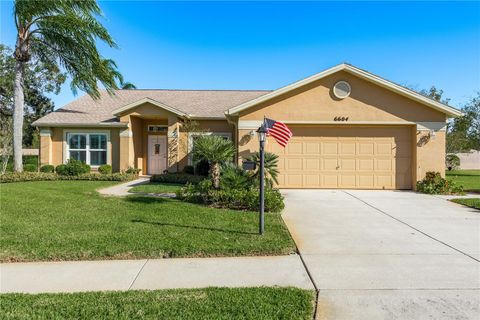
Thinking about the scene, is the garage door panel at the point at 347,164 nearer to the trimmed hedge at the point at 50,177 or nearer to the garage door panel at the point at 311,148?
the garage door panel at the point at 311,148

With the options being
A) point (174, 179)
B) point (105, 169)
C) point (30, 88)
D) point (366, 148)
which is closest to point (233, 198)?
point (174, 179)

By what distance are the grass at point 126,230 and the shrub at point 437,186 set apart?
7.35 meters

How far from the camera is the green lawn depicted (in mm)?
3342

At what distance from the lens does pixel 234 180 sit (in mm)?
9445

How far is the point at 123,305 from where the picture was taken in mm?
3541

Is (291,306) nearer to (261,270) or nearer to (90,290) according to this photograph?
(261,270)

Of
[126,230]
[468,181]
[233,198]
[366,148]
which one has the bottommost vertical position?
[126,230]

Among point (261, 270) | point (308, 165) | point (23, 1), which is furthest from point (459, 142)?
point (23, 1)

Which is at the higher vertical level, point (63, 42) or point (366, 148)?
point (63, 42)

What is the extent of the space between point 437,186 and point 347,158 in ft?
11.1

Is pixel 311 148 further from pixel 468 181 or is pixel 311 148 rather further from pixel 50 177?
pixel 50 177

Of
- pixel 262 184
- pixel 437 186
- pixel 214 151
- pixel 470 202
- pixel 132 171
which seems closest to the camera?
pixel 262 184

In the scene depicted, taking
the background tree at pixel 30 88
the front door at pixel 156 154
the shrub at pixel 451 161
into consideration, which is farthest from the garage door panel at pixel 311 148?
the background tree at pixel 30 88

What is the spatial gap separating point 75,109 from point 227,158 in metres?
13.7
